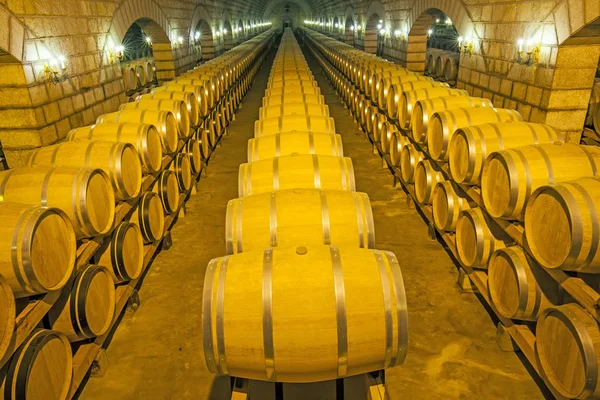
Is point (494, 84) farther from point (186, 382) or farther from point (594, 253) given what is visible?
point (186, 382)

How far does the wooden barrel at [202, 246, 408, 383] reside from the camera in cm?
203

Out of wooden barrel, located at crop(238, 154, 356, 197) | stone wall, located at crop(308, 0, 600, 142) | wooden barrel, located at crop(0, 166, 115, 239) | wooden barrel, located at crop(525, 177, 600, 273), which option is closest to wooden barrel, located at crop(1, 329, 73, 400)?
wooden barrel, located at crop(0, 166, 115, 239)

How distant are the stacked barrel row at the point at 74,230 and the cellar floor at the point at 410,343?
405 mm

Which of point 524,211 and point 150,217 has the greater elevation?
point 524,211

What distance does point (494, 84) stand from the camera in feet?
28.0

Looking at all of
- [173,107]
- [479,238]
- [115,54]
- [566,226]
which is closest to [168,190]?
[173,107]

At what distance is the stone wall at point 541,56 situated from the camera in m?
6.29

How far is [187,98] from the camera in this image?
725 centimetres

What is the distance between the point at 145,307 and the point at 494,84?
26.6 ft

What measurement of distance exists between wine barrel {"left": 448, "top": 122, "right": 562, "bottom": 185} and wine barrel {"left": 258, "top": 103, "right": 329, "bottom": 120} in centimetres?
253

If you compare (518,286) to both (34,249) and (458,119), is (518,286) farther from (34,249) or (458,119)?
(34,249)

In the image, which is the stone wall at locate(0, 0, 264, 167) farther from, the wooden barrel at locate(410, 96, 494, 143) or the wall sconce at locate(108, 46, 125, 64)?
the wooden barrel at locate(410, 96, 494, 143)

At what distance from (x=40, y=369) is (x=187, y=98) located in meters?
5.57

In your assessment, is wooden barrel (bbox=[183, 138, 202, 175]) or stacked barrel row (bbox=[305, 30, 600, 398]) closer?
stacked barrel row (bbox=[305, 30, 600, 398])
